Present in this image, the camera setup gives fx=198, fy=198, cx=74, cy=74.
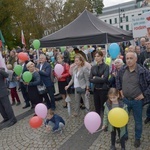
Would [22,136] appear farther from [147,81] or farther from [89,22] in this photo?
[89,22]

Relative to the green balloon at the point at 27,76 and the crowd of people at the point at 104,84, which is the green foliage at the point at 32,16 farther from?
the green balloon at the point at 27,76

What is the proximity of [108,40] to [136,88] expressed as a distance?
279 centimetres

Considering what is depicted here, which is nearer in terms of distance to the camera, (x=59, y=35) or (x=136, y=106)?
(x=136, y=106)

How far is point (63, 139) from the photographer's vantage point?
13.5 feet

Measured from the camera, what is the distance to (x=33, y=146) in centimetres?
394

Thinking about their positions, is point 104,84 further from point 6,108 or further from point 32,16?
point 32,16

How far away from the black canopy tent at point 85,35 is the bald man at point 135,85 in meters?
2.52

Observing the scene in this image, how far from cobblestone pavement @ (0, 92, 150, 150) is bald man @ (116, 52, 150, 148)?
708 millimetres

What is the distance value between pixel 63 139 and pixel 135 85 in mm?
1891

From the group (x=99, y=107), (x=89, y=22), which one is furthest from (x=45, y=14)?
(x=99, y=107)

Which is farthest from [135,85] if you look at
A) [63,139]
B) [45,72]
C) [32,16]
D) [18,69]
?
[32,16]

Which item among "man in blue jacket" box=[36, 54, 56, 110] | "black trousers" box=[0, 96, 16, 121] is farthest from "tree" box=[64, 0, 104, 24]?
"black trousers" box=[0, 96, 16, 121]

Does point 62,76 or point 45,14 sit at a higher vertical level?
point 45,14

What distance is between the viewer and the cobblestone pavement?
12.4 ft
